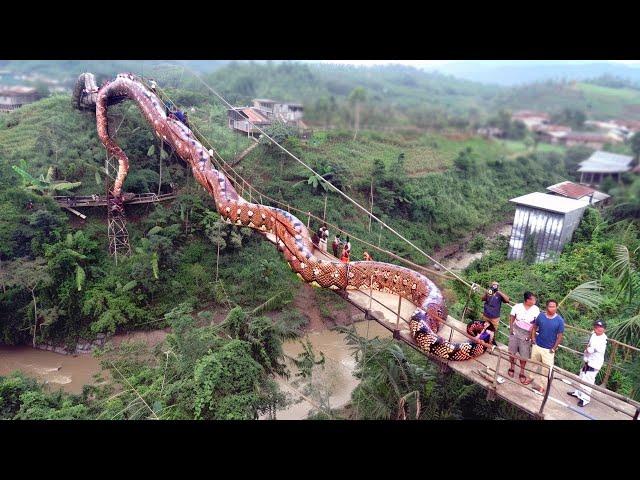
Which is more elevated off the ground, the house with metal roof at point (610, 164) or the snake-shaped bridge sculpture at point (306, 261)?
the house with metal roof at point (610, 164)

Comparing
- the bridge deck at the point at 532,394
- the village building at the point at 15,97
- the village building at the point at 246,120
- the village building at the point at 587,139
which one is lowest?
the bridge deck at the point at 532,394

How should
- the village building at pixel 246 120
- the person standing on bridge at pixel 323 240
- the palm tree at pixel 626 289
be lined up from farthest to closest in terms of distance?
the village building at pixel 246 120, the person standing on bridge at pixel 323 240, the palm tree at pixel 626 289

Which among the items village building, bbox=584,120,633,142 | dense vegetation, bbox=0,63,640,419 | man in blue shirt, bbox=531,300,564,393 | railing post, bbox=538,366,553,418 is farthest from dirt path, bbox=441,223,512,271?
village building, bbox=584,120,633,142

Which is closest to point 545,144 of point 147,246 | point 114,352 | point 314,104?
point 314,104

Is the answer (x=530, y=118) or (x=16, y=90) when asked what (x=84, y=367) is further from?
(x=530, y=118)

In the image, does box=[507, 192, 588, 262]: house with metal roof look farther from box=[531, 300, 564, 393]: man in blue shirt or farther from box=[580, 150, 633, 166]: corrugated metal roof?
box=[531, 300, 564, 393]: man in blue shirt

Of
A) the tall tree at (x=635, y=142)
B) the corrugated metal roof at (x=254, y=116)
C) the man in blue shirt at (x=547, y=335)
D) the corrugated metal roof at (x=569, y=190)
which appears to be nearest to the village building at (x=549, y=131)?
the tall tree at (x=635, y=142)

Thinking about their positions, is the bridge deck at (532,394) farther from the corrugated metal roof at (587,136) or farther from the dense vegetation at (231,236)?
the corrugated metal roof at (587,136)
